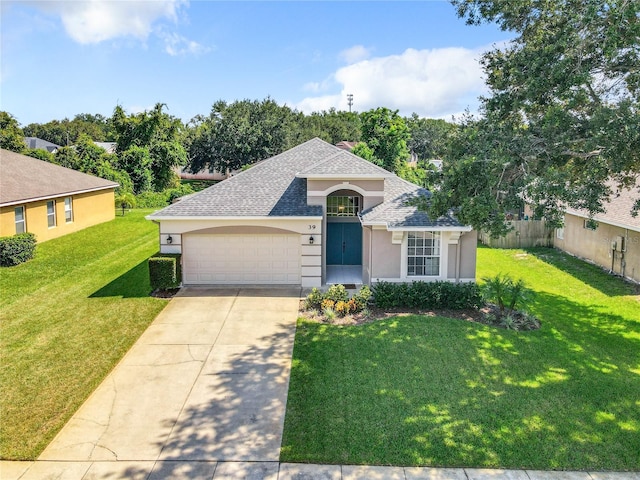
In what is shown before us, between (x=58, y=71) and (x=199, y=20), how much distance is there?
6255 mm

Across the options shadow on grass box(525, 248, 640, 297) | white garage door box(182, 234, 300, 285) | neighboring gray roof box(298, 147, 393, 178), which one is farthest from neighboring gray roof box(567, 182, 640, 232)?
white garage door box(182, 234, 300, 285)

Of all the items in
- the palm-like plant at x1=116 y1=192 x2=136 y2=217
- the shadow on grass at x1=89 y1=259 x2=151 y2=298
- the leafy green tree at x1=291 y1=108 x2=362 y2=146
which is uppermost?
the leafy green tree at x1=291 y1=108 x2=362 y2=146

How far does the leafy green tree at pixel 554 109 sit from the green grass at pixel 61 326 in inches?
364

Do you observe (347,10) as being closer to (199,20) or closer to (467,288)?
(199,20)

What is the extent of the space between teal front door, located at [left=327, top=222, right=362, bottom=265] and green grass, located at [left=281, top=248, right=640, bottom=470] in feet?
19.7

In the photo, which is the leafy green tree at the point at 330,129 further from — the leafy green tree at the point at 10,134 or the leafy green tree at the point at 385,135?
the leafy green tree at the point at 10,134

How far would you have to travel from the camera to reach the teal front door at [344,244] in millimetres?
18438

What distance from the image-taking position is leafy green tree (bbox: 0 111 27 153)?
1662 inches

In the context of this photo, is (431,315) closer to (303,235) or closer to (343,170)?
(303,235)

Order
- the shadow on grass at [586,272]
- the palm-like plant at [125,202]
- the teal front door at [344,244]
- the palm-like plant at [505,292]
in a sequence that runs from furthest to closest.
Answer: the palm-like plant at [125,202], the teal front door at [344,244], the shadow on grass at [586,272], the palm-like plant at [505,292]

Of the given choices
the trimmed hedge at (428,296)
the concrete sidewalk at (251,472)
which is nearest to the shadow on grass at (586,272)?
the trimmed hedge at (428,296)

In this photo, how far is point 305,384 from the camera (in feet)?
30.9

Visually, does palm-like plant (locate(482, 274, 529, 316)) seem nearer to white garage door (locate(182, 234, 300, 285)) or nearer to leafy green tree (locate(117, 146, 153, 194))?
white garage door (locate(182, 234, 300, 285))

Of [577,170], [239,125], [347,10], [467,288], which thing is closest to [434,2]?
[347,10]
